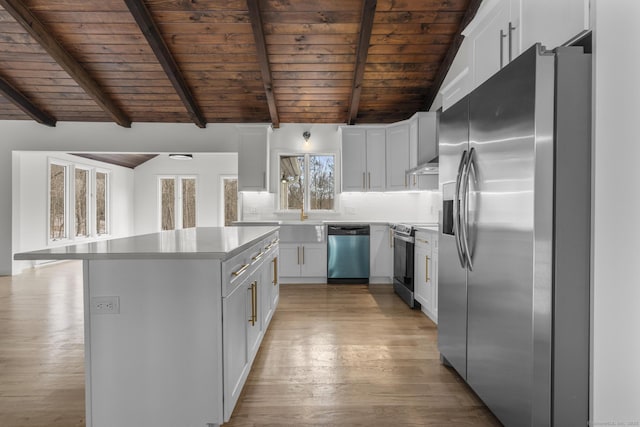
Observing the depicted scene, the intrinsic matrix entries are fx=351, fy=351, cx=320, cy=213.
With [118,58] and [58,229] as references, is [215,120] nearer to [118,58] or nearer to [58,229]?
[118,58]

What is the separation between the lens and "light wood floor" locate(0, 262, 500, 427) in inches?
75.4

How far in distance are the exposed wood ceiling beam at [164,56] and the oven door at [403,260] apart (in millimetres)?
3585

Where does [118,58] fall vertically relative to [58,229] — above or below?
above

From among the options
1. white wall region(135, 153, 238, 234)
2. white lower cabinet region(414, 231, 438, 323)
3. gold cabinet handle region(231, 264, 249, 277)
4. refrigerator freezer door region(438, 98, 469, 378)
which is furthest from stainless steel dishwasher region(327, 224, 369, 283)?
white wall region(135, 153, 238, 234)

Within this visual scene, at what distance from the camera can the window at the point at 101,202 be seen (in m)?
8.10

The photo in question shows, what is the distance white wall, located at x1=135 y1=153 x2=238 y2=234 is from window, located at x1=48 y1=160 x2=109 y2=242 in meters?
0.98

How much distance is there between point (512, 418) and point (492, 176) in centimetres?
112

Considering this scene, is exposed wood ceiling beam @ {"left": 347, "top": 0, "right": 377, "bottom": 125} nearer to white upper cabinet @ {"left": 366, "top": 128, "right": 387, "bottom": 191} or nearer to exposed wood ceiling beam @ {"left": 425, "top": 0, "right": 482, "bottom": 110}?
white upper cabinet @ {"left": 366, "top": 128, "right": 387, "bottom": 191}

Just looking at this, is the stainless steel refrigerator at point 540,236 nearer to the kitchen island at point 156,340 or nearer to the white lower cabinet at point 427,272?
the kitchen island at point 156,340

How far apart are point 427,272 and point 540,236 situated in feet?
7.08

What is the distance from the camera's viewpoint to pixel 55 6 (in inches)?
154

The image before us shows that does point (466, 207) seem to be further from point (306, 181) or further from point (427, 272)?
point (306, 181)

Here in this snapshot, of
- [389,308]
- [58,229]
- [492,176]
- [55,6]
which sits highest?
[55,6]

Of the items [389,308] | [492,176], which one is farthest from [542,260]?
[389,308]
